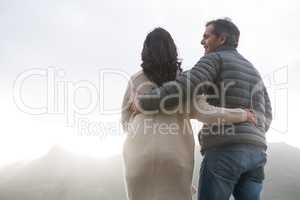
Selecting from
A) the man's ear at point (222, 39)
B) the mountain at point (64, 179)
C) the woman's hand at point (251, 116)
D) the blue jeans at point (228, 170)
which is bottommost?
the mountain at point (64, 179)

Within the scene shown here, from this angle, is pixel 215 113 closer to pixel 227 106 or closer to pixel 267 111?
pixel 227 106

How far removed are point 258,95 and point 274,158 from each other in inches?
6611

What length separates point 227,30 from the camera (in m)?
5.89

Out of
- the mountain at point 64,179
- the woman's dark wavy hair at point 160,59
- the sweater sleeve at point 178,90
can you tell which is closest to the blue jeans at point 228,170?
the sweater sleeve at point 178,90

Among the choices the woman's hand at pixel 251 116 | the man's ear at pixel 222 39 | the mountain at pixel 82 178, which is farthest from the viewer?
the mountain at pixel 82 178

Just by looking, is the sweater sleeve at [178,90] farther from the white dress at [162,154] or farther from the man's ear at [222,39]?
the man's ear at [222,39]

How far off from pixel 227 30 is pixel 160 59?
0.97 m

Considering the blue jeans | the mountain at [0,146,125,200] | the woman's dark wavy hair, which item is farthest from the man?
the mountain at [0,146,125,200]

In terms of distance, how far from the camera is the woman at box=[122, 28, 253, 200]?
5281mm

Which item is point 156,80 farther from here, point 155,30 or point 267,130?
point 267,130

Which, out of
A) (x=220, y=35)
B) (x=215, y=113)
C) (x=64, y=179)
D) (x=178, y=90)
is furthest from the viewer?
(x=64, y=179)

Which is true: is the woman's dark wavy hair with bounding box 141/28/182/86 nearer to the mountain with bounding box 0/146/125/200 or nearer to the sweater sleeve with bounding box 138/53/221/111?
the sweater sleeve with bounding box 138/53/221/111

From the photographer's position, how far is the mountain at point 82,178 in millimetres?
165750

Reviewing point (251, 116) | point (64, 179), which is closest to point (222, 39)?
point (251, 116)
